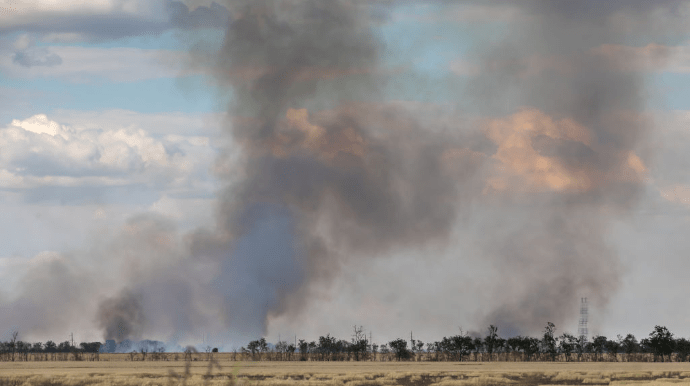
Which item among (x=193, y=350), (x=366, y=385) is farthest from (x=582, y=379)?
(x=193, y=350)

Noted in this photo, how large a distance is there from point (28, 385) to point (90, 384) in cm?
949

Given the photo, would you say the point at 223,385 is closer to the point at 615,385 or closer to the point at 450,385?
the point at 450,385

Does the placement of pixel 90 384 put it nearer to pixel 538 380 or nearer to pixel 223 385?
pixel 223 385

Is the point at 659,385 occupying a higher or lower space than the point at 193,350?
lower

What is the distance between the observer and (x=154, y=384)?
11306 cm

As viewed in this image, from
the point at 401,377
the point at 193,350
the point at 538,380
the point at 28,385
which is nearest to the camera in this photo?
the point at 193,350

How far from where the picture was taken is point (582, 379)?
5271 inches

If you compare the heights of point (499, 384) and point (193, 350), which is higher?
point (193, 350)

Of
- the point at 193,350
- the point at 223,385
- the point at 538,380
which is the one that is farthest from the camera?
the point at 538,380

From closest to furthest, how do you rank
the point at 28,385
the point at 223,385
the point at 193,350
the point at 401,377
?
the point at 193,350, the point at 223,385, the point at 28,385, the point at 401,377

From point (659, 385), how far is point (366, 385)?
4198 centimetres

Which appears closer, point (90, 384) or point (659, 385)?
point (659, 385)

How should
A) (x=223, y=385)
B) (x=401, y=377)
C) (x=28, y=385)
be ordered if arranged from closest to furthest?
(x=223, y=385) < (x=28, y=385) < (x=401, y=377)

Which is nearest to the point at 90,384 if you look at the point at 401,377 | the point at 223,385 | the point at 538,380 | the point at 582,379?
the point at 223,385
